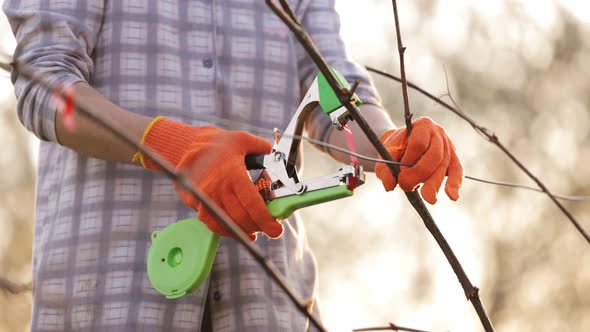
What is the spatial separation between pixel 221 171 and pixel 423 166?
0.99 feet

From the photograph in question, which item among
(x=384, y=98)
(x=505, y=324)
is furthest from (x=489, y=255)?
(x=384, y=98)

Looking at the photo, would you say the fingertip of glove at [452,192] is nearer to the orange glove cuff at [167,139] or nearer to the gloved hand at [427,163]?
the gloved hand at [427,163]

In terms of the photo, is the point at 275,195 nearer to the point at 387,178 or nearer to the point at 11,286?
the point at 387,178

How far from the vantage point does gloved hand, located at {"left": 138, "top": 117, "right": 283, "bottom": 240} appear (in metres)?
1.69

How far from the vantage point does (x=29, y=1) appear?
200cm

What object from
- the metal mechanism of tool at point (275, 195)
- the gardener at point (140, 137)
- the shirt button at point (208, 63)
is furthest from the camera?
the shirt button at point (208, 63)

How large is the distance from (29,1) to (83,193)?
1.16 ft

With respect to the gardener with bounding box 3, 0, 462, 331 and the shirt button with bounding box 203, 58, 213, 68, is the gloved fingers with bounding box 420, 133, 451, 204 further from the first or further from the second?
the shirt button with bounding box 203, 58, 213, 68

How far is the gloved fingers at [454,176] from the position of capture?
1703 mm

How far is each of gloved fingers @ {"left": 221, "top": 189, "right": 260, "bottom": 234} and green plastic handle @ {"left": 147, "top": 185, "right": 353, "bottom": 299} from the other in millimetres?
40

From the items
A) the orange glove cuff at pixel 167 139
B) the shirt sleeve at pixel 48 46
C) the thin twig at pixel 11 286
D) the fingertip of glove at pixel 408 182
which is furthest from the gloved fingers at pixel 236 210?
the thin twig at pixel 11 286

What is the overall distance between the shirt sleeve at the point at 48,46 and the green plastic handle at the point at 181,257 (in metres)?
0.28

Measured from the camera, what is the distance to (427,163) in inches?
66.6

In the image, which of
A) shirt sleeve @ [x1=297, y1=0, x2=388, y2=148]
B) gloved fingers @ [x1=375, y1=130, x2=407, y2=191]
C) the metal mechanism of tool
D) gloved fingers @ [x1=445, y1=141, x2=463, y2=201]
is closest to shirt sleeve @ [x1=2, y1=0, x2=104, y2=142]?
the metal mechanism of tool
